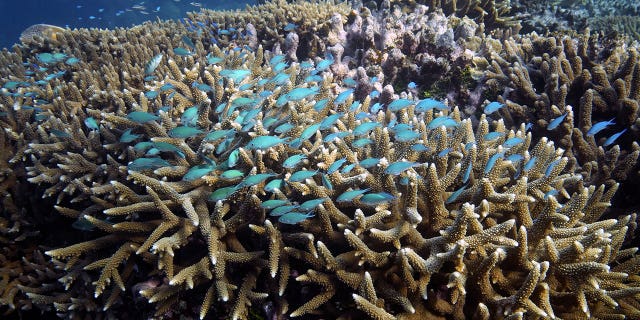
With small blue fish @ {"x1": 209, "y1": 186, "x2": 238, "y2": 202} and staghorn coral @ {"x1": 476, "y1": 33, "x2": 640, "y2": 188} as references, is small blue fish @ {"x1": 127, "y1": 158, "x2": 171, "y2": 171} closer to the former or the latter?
small blue fish @ {"x1": 209, "y1": 186, "x2": 238, "y2": 202}

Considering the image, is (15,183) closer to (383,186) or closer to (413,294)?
(383,186)

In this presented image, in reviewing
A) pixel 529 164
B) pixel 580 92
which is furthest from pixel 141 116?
pixel 580 92

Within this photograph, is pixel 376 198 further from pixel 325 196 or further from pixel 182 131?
pixel 182 131

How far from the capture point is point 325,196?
2.88 m

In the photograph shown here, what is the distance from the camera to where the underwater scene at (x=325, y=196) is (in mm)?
2520

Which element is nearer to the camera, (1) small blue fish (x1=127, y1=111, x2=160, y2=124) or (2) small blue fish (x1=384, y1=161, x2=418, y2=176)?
(2) small blue fish (x1=384, y1=161, x2=418, y2=176)

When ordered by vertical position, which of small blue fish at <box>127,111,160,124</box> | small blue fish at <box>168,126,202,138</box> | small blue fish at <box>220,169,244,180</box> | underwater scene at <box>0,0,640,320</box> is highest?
small blue fish at <box>127,111,160,124</box>

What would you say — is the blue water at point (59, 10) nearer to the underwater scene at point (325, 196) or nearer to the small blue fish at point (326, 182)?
the underwater scene at point (325, 196)

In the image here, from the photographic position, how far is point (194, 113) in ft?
11.0

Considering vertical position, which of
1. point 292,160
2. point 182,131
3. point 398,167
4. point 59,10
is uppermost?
point 59,10

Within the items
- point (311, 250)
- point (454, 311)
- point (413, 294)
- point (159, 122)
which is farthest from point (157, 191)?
point (454, 311)

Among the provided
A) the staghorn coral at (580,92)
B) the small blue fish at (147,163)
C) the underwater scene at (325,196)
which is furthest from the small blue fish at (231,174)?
the staghorn coral at (580,92)

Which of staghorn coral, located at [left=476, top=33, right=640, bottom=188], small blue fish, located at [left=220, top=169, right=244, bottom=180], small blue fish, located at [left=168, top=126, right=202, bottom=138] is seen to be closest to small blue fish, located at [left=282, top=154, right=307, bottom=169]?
small blue fish, located at [left=220, top=169, right=244, bottom=180]

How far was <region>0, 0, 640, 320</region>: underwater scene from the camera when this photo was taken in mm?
2520
